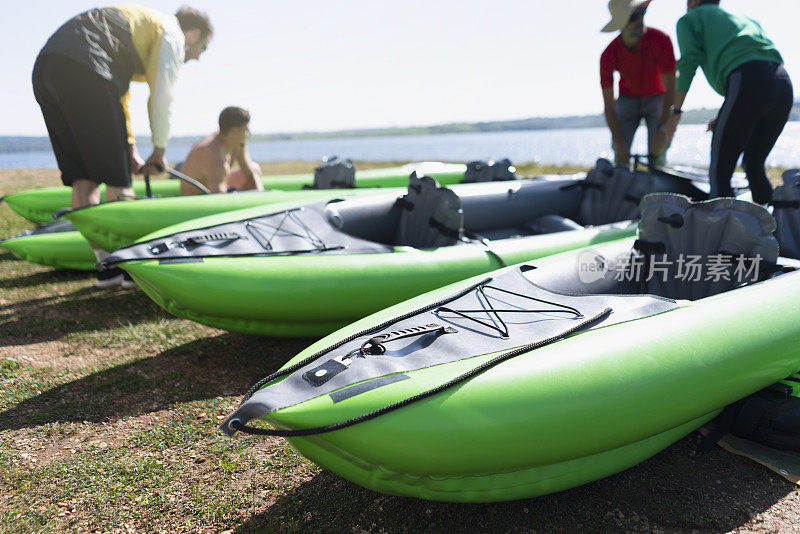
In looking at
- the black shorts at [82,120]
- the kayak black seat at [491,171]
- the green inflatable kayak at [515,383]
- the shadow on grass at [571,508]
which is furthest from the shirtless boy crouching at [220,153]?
the shadow on grass at [571,508]

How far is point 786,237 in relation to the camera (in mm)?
2412

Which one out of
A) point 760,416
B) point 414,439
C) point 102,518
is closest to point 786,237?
point 760,416

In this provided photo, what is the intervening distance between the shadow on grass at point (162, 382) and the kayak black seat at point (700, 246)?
4.95 ft

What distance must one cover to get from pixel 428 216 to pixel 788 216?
161 centimetres

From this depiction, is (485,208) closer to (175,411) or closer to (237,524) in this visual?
(175,411)

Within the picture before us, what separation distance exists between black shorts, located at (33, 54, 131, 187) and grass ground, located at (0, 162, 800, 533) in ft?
3.86

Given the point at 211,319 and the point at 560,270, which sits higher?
the point at 560,270

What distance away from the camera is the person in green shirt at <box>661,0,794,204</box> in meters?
2.76

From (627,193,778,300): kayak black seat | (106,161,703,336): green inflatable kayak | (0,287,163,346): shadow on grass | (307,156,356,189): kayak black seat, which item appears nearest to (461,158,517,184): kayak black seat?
(307,156,356,189): kayak black seat

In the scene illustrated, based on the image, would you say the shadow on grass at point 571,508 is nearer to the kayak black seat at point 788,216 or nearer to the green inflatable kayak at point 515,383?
the green inflatable kayak at point 515,383

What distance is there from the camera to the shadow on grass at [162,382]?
194 cm

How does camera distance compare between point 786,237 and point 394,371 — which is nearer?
point 394,371

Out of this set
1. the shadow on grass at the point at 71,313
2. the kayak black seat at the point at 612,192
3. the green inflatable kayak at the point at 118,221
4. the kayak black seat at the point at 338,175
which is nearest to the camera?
the shadow on grass at the point at 71,313

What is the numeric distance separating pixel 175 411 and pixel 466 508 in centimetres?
108
